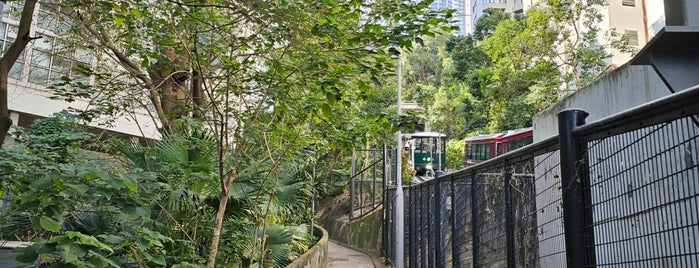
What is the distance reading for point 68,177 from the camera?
2332 millimetres

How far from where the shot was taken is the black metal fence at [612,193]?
1301 mm

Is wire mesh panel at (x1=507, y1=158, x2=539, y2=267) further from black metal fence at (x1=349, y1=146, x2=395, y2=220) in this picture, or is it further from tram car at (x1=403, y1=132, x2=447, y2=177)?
tram car at (x1=403, y1=132, x2=447, y2=177)

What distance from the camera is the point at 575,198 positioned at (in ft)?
5.56

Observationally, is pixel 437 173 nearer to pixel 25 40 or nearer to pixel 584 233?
pixel 584 233

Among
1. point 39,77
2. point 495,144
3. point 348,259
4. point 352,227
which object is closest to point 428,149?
point 495,144

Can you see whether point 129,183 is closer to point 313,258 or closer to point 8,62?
point 8,62

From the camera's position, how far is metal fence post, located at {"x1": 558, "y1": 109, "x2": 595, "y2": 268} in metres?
1.66

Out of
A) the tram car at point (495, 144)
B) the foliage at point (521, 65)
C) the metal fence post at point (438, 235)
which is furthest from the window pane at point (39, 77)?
the foliage at point (521, 65)

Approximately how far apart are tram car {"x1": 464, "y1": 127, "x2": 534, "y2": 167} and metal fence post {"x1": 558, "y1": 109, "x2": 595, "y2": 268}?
617 inches

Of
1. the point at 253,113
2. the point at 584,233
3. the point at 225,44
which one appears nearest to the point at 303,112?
the point at 253,113

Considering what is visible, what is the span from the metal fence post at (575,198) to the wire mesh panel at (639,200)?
31 mm

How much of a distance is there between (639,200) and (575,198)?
0.76 feet

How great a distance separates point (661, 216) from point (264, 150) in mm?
4729

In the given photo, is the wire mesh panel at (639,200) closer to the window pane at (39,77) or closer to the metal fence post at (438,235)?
the metal fence post at (438,235)
